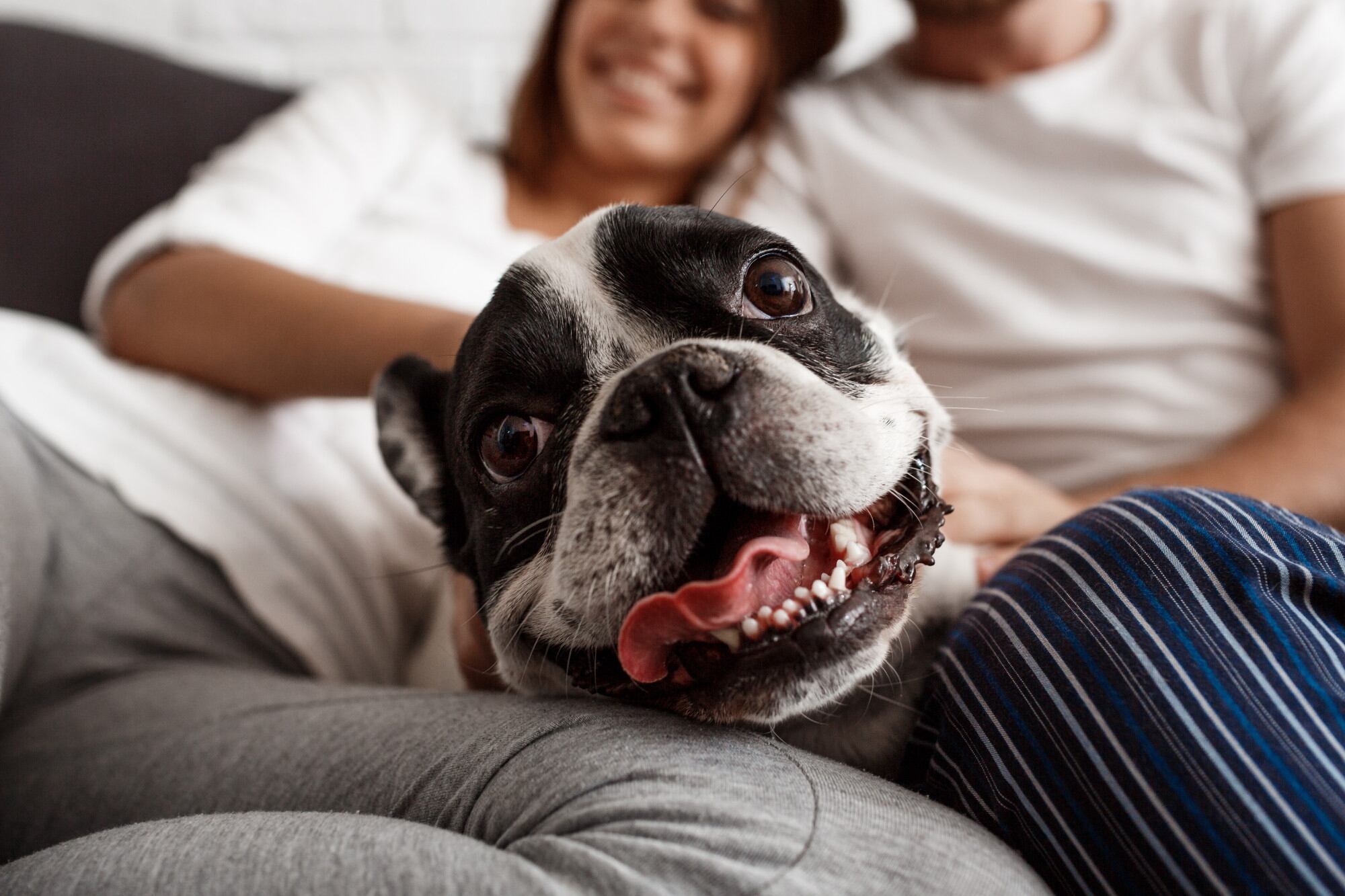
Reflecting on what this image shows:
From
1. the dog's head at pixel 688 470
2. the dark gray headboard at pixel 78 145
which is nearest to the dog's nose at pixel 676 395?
the dog's head at pixel 688 470

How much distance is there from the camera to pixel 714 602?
3.07ft

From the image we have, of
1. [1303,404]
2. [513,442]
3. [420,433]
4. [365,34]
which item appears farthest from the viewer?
[365,34]

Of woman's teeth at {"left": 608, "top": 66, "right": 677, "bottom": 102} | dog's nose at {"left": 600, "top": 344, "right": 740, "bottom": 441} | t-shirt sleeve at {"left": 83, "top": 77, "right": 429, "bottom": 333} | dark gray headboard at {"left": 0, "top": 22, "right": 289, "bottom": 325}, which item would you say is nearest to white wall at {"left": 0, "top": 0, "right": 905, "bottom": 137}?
dark gray headboard at {"left": 0, "top": 22, "right": 289, "bottom": 325}

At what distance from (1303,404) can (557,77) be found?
7.79ft

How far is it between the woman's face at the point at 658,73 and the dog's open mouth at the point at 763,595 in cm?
176

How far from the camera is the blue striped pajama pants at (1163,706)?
82 cm

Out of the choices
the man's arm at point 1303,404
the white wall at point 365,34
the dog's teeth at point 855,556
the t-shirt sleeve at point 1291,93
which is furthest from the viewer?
the white wall at point 365,34

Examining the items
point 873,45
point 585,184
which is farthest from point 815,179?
point 873,45

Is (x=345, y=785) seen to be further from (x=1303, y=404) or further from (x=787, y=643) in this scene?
(x=1303, y=404)

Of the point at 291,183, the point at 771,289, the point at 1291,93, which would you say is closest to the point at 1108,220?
the point at 1291,93

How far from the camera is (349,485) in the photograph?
2.16 meters

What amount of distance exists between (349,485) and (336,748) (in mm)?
1096

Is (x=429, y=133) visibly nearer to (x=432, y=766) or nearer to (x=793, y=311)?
(x=793, y=311)

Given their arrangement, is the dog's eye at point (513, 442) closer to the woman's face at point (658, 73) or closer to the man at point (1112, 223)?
the man at point (1112, 223)
